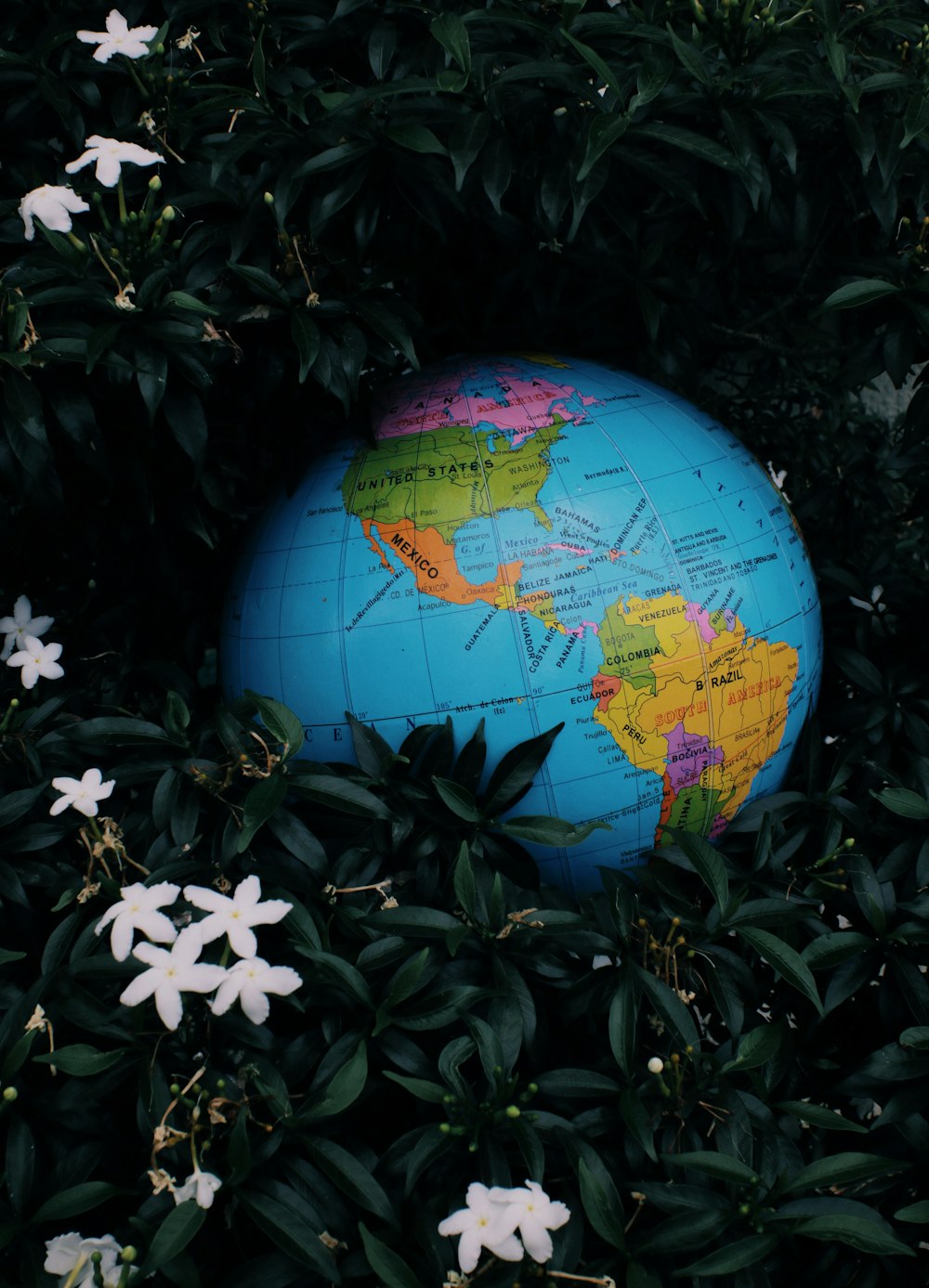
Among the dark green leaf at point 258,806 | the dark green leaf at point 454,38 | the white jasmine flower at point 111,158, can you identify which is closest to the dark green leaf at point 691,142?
the dark green leaf at point 454,38

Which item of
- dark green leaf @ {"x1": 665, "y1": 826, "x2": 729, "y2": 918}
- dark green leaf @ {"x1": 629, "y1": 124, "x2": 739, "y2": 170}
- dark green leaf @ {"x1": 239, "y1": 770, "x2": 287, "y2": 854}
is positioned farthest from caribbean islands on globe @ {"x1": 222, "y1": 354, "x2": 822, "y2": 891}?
dark green leaf @ {"x1": 629, "y1": 124, "x2": 739, "y2": 170}

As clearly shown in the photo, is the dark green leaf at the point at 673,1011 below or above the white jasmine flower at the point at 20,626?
below

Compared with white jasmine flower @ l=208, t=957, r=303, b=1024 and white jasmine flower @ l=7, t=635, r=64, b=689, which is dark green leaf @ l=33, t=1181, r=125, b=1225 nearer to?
white jasmine flower @ l=208, t=957, r=303, b=1024

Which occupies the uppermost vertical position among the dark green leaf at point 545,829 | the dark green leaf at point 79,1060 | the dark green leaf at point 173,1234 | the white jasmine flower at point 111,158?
the white jasmine flower at point 111,158

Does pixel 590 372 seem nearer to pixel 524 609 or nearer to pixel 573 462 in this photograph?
pixel 573 462

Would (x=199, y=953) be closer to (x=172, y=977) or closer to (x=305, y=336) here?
(x=172, y=977)

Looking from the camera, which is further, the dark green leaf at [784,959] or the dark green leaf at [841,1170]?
the dark green leaf at [784,959]

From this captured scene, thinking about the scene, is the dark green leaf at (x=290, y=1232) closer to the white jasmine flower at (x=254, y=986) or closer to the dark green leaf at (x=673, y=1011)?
the white jasmine flower at (x=254, y=986)
